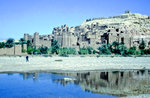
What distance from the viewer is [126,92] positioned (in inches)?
671

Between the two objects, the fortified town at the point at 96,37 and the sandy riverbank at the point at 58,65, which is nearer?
the sandy riverbank at the point at 58,65

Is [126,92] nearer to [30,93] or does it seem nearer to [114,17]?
[30,93]

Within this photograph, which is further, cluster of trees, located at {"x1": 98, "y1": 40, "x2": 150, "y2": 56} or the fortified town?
the fortified town

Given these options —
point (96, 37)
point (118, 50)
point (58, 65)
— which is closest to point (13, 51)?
point (58, 65)

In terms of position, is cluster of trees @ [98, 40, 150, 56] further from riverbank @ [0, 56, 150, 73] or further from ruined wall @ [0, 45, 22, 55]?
riverbank @ [0, 56, 150, 73]

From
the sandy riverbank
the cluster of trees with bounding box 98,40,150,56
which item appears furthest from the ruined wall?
the cluster of trees with bounding box 98,40,150,56

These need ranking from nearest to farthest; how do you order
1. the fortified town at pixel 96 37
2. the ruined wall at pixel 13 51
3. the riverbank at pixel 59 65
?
Answer: the riverbank at pixel 59 65, the ruined wall at pixel 13 51, the fortified town at pixel 96 37

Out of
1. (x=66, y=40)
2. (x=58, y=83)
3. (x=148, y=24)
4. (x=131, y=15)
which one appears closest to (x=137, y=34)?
(x=148, y=24)

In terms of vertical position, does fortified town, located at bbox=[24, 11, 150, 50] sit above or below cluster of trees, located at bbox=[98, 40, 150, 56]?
above

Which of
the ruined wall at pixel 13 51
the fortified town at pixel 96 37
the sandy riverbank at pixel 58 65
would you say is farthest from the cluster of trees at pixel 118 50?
the sandy riverbank at pixel 58 65

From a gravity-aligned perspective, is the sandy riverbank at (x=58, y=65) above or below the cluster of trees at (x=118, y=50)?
below

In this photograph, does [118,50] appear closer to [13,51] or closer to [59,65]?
[13,51]

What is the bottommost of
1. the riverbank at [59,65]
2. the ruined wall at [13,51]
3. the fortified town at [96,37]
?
the riverbank at [59,65]

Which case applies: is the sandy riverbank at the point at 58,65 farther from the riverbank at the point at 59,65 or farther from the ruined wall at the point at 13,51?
the ruined wall at the point at 13,51
